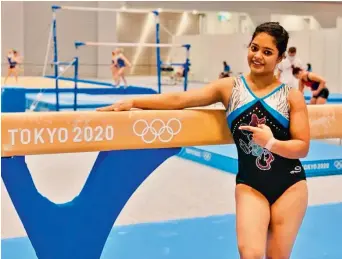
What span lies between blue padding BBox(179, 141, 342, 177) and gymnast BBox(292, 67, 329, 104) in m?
2.58

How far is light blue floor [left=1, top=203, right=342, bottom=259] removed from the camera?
3504 millimetres

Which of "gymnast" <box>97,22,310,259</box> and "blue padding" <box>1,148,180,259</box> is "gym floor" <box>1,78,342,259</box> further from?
"gymnast" <box>97,22,310,259</box>

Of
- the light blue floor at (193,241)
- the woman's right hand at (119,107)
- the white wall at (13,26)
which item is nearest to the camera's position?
the woman's right hand at (119,107)

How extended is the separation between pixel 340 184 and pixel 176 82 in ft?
50.3

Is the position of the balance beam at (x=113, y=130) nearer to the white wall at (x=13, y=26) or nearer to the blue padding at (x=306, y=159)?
the blue padding at (x=306, y=159)

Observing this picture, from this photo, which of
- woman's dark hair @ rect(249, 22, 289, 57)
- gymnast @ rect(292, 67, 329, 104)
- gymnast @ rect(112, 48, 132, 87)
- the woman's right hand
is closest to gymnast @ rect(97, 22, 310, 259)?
woman's dark hair @ rect(249, 22, 289, 57)

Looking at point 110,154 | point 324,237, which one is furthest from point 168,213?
point 110,154

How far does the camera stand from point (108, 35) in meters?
25.0

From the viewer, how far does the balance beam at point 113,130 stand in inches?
103

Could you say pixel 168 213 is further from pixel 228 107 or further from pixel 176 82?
pixel 176 82

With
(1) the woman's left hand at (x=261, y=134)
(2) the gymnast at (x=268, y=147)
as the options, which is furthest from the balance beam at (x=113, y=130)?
(1) the woman's left hand at (x=261, y=134)

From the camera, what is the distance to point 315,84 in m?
9.98

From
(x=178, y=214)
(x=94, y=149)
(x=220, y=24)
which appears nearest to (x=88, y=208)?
(x=94, y=149)

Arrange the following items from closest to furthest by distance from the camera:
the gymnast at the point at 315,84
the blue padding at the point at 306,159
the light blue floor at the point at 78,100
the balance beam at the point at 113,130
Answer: the balance beam at the point at 113,130 → the blue padding at the point at 306,159 → the gymnast at the point at 315,84 → the light blue floor at the point at 78,100
